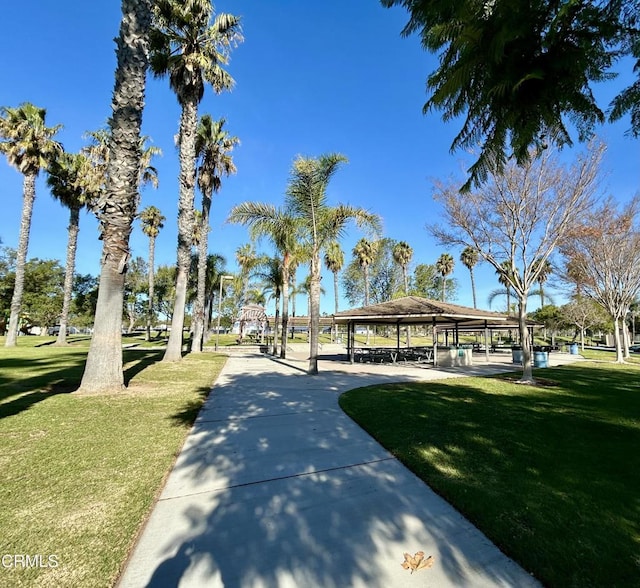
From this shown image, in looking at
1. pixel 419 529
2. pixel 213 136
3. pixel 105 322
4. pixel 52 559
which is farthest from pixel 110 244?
pixel 213 136

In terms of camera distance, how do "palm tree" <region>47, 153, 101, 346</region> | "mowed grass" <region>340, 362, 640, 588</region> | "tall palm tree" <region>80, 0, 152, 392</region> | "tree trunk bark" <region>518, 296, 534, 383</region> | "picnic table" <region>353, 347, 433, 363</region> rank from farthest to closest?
"palm tree" <region>47, 153, 101, 346</region> → "picnic table" <region>353, 347, 433, 363</region> → "tree trunk bark" <region>518, 296, 534, 383</region> → "tall palm tree" <region>80, 0, 152, 392</region> → "mowed grass" <region>340, 362, 640, 588</region>

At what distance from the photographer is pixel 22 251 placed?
21.4 meters

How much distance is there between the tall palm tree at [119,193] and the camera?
8.39m

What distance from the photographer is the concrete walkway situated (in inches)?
95.2

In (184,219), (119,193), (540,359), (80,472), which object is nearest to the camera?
(80,472)

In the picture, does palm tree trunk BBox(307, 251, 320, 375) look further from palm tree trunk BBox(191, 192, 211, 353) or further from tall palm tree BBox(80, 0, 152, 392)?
palm tree trunk BBox(191, 192, 211, 353)

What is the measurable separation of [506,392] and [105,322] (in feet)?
36.5

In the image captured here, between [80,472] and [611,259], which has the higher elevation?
[611,259]

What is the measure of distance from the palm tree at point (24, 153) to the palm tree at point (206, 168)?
1004 centimetres

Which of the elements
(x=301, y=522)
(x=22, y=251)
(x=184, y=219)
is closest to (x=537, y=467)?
(x=301, y=522)

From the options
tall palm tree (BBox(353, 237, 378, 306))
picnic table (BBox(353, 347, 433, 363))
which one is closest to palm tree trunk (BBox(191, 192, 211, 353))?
picnic table (BBox(353, 347, 433, 363))

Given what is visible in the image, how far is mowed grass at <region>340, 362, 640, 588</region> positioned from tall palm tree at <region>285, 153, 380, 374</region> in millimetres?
5193

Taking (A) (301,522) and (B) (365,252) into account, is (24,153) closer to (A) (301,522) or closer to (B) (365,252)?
(A) (301,522)
